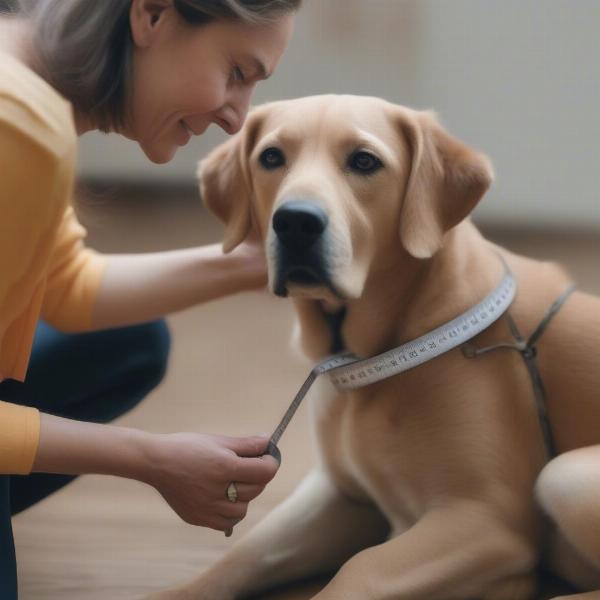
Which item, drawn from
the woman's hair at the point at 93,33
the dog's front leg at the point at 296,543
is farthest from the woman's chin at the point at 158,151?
the dog's front leg at the point at 296,543

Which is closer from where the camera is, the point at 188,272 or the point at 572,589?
the point at 572,589

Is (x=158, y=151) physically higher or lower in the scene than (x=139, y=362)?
higher

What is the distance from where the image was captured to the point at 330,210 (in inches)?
60.8

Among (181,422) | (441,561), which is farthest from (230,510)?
(181,422)

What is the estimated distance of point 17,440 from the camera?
1.38 metres

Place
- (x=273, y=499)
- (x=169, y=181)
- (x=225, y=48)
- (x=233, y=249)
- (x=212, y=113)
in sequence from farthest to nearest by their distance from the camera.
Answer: (x=169, y=181)
(x=273, y=499)
(x=233, y=249)
(x=212, y=113)
(x=225, y=48)

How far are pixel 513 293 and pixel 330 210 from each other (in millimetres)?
386

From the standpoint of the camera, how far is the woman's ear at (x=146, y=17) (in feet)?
4.64

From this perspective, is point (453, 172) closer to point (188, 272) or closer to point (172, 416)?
point (188, 272)

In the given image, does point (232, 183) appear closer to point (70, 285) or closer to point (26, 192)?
point (70, 285)

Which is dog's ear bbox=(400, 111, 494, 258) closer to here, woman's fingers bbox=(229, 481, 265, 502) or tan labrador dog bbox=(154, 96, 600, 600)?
tan labrador dog bbox=(154, 96, 600, 600)

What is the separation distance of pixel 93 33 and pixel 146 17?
8 centimetres

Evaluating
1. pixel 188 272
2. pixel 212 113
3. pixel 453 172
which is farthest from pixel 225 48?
pixel 188 272

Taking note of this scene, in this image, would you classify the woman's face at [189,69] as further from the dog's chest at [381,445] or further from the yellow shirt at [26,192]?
the dog's chest at [381,445]
